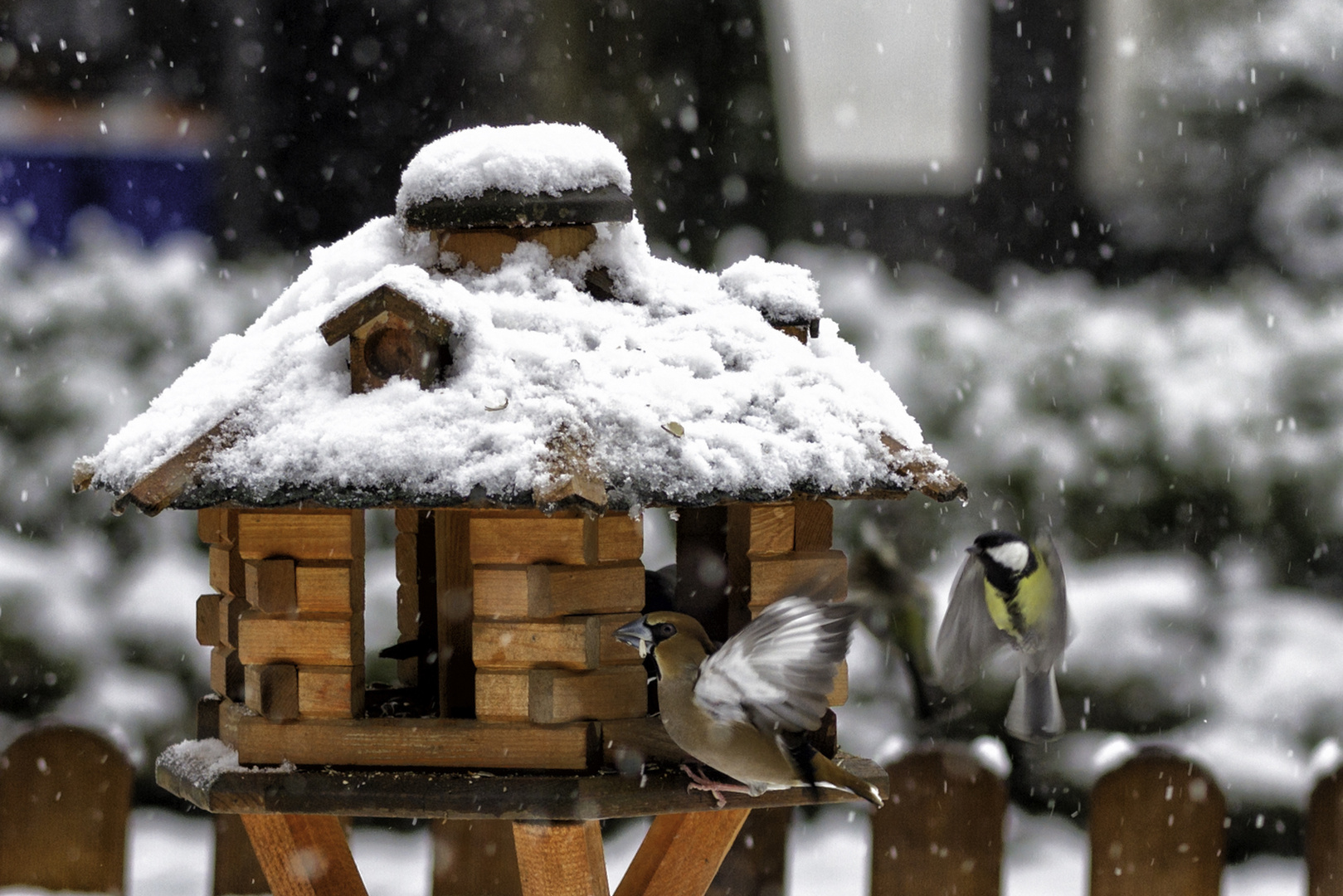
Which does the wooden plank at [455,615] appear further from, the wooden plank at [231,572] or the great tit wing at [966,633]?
the great tit wing at [966,633]

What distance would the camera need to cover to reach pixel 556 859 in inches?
61.0

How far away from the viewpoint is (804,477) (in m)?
1.46

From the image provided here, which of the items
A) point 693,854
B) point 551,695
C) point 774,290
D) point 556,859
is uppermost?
point 774,290

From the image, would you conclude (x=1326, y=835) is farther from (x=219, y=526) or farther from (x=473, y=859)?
(x=219, y=526)

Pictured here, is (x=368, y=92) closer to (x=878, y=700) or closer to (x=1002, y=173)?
(x=1002, y=173)

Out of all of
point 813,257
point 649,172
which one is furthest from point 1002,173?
point 649,172

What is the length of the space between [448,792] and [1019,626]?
28.3 inches

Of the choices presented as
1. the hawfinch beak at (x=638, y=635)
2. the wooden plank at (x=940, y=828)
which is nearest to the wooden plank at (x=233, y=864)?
the wooden plank at (x=940, y=828)

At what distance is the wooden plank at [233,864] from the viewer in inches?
97.7

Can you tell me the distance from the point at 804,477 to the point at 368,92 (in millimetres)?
2418

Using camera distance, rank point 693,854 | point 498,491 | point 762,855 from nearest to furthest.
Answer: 1. point 498,491
2. point 693,854
3. point 762,855

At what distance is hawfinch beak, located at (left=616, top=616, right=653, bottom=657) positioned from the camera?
1.43 metres

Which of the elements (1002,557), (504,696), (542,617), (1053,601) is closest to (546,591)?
(542,617)

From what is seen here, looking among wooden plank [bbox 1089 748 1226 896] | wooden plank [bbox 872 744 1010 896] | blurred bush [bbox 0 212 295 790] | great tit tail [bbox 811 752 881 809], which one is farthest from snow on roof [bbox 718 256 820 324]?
blurred bush [bbox 0 212 295 790]
